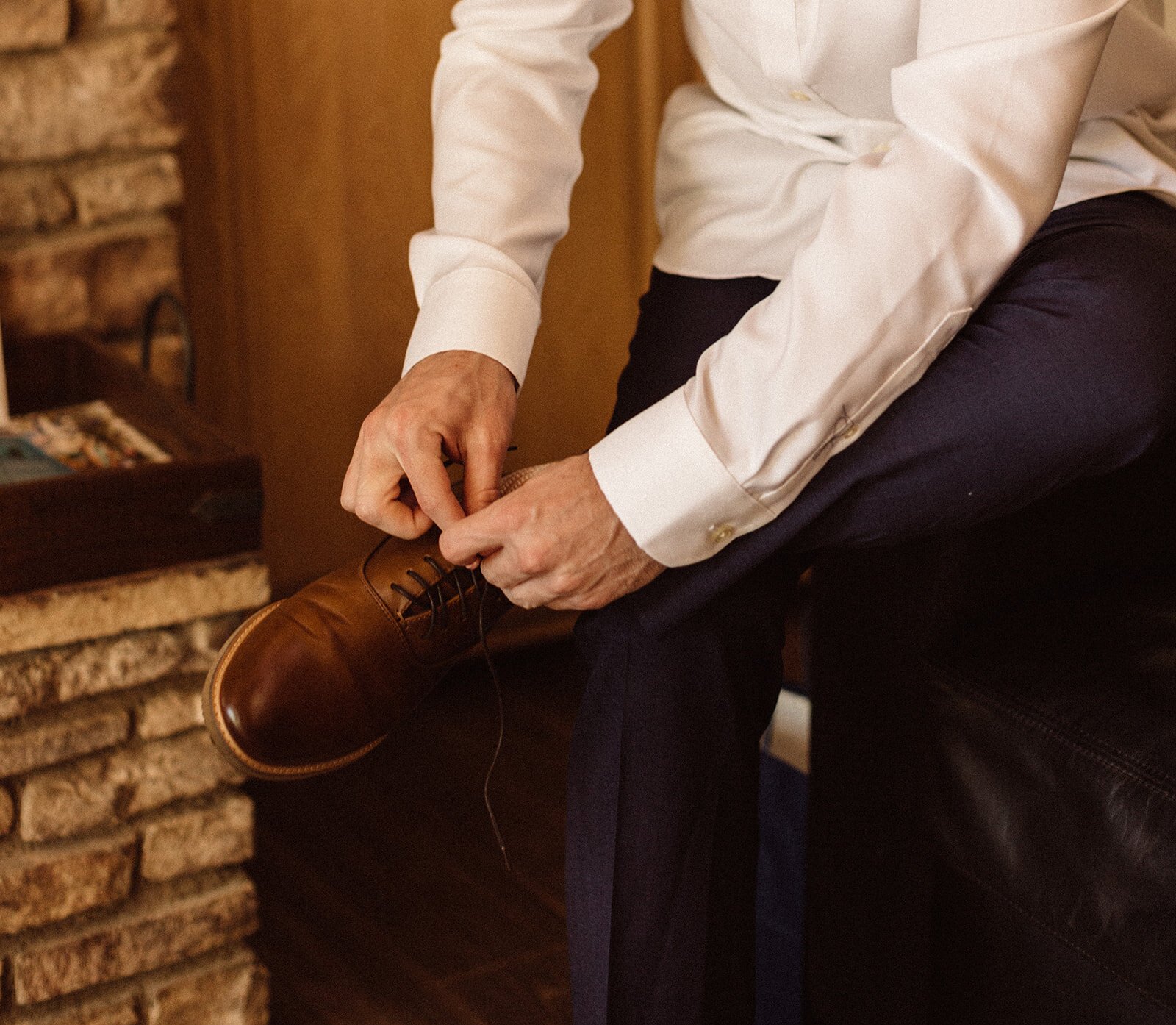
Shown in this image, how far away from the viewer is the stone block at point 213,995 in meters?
1.06

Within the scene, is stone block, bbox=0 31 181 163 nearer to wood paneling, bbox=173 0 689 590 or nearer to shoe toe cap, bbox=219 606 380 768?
wood paneling, bbox=173 0 689 590

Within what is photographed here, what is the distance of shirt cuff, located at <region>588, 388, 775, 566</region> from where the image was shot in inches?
28.9

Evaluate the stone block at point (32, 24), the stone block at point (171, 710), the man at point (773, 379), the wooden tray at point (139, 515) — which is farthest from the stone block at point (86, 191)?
the stone block at point (171, 710)

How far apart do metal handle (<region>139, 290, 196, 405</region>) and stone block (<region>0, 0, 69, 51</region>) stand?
0.23 meters

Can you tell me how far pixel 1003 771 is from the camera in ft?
2.84

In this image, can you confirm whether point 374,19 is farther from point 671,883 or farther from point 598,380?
point 671,883

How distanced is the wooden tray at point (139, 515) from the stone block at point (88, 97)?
0.27m

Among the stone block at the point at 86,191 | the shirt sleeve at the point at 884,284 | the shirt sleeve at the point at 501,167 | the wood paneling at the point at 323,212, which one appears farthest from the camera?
the wood paneling at the point at 323,212

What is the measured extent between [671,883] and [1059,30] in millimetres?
541

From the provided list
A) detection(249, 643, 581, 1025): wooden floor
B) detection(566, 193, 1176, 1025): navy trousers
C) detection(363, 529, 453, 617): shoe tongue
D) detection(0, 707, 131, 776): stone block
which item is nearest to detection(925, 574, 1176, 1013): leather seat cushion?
detection(566, 193, 1176, 1025): navy trousers

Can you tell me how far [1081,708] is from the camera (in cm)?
83

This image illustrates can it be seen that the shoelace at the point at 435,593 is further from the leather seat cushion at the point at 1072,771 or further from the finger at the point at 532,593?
the leather seat cushion at the point at 1072,771

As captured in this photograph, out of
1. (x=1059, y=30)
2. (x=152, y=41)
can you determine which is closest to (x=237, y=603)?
(x=152, y=41)

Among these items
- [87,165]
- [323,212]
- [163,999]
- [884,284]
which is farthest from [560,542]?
[323,212]
